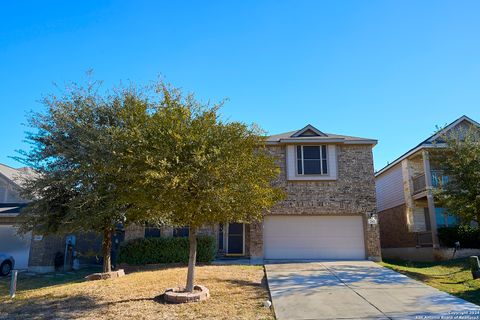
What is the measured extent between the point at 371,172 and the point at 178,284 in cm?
1058

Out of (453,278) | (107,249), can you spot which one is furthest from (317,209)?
(107,249)

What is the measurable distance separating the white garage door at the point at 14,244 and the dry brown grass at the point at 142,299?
22.4ft

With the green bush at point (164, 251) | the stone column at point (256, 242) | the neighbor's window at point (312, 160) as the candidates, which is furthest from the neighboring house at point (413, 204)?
the green bush at point (164, 251)

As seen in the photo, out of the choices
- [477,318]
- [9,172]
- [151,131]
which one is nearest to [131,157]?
[151,131]

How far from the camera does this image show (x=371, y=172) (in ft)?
55.9

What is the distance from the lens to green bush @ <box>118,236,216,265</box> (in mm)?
15930

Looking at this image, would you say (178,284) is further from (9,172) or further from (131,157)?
(9,172)

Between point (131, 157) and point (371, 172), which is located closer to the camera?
point (131, 157)

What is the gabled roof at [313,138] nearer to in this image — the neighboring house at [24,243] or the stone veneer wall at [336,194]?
the stone veneer wall at [336,194]

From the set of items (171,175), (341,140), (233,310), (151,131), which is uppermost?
(341,140)

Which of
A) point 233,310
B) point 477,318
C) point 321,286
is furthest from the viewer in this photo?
point 321,286

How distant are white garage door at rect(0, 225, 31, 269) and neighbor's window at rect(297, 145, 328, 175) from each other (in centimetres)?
1376

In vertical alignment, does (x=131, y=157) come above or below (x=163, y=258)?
above

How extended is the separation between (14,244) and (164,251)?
8.02 metres
